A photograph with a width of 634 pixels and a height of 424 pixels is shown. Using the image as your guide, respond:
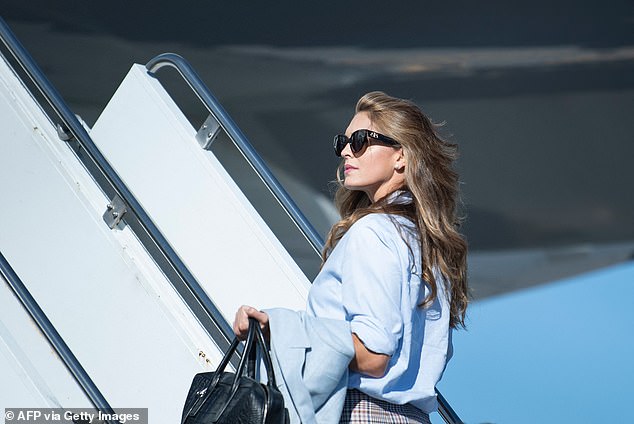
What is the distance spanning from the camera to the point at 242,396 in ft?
5.37

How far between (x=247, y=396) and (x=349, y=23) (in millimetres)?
5584

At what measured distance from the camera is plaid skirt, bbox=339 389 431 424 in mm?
1731

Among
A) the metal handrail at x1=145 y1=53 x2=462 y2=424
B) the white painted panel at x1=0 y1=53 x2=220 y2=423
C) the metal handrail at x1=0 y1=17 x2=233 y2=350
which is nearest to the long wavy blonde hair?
the metal handrail at x1=0 y1=17 x2=233 y2=350

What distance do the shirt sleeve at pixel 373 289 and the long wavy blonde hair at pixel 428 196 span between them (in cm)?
10

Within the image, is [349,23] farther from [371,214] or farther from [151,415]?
[371,214]

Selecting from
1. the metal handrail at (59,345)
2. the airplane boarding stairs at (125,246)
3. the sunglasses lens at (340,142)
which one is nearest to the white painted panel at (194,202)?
the airplane boarding stairs at (125,246)

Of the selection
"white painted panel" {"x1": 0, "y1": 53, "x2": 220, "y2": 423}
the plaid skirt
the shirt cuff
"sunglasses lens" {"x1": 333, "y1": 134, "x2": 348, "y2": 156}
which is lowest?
the plaid skirt

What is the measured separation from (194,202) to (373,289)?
1385 millimetres

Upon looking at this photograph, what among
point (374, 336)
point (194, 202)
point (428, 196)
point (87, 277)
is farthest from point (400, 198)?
point (87, 277)

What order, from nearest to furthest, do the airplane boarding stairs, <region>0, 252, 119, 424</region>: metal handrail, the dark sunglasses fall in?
the dark sunglasses < <region>0, 252, 119, 424</region>: metal handrail < the airplane boarding stairs

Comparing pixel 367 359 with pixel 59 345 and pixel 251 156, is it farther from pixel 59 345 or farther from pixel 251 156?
pixel 251 156

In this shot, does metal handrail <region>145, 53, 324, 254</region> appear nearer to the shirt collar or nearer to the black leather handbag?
the shirt collar

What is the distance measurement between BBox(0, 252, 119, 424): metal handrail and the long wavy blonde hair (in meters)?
0.81

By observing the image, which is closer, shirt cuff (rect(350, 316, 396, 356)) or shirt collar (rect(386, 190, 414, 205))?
shirt cuff (rect(350, 316, 396, 356))
